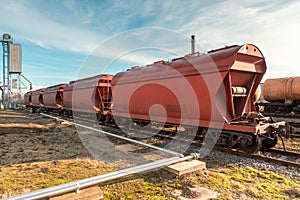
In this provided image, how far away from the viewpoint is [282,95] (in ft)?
62.5

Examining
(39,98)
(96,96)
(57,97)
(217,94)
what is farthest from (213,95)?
(39,98)

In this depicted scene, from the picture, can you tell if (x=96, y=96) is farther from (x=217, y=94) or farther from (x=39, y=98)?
(x=39, y=98)

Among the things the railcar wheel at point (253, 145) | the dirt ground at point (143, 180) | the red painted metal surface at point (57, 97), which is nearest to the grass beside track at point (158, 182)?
the dirt ground at point (143, 180)

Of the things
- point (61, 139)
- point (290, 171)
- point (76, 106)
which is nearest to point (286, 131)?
point (290, 171)

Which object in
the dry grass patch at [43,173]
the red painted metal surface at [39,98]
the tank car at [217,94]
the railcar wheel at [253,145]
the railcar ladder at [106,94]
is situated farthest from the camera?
the red painted metal surface at [39,98]

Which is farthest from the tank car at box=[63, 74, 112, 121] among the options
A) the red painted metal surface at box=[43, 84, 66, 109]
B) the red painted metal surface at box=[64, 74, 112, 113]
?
the red painted metal surface at box=[43, 84, 66, 109]

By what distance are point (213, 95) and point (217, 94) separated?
171 millimetres

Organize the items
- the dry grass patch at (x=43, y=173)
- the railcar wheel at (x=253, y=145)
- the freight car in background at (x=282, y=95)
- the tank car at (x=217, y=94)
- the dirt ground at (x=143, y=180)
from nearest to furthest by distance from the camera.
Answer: the dirt ground at (x=143, y=180)
the dry grass patch at (x=43, y=173)
the railcar wheel at (x=253, y=145)
the tank car at (x=217, y=94)
the freight car in background at (x=282, y=95)

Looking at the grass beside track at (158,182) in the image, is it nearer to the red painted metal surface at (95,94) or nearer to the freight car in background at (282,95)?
the red painted metal surface at (95,94)

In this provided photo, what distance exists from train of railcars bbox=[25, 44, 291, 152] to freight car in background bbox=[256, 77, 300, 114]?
42.7 ft

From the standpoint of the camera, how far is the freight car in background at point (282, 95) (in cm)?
1820

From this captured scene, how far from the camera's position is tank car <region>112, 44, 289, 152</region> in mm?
6750

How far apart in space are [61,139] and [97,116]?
16.6ft

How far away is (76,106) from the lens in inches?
653
